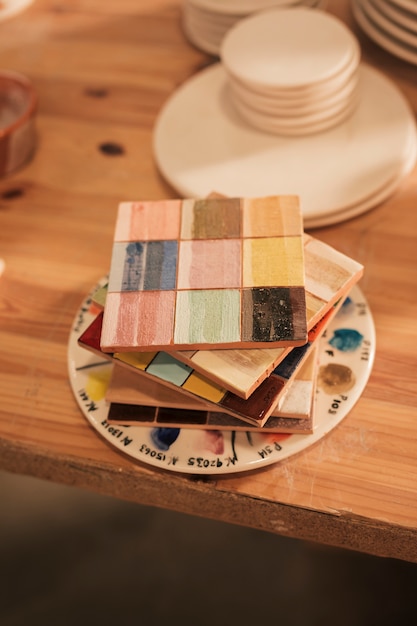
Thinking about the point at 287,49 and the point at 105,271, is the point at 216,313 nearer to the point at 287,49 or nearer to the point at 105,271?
the point at 105,271

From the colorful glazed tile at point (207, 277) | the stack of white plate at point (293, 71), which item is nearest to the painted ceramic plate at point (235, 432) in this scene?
the colorful glazed tile at point (207, 277)

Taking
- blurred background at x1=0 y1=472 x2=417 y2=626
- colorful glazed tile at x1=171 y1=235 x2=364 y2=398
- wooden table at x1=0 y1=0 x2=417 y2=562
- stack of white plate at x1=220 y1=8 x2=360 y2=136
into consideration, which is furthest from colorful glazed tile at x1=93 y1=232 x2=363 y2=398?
blurred background at x1=0 y1=472 x2=417 y2=626

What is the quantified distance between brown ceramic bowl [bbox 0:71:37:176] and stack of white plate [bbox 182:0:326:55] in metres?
0.32

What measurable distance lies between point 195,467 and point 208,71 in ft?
2.28

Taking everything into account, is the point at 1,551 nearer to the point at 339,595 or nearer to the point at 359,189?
the point at 339,595

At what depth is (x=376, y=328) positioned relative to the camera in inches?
31.4

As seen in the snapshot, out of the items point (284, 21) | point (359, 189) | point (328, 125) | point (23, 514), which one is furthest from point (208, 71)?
point (23, 514)

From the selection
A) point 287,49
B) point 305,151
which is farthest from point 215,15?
point 305,151

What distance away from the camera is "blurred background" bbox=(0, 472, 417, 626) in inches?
43.8

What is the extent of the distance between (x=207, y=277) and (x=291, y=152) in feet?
1.18

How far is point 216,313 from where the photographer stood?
645 millimetres

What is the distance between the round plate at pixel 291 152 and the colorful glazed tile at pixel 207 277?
19cm

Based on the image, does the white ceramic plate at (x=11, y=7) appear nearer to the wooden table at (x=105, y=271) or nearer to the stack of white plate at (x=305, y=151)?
the wooden table at (x=105, y=271)

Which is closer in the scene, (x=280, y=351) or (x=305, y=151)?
(x=280, y=351)
